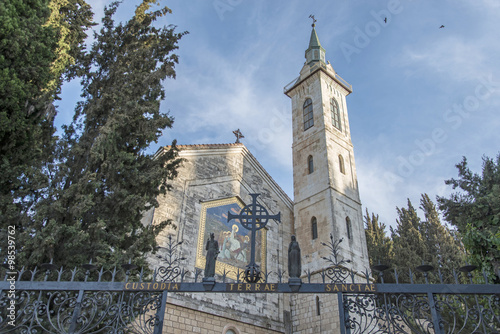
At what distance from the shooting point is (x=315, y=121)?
62.0 feet

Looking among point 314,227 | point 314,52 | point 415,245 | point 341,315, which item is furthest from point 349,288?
point 415,245

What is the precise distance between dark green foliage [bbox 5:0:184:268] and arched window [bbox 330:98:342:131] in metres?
10.4

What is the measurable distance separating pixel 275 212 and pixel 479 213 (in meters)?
9.26

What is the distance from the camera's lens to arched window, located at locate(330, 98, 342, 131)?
63.5 feet

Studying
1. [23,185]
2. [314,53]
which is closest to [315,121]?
[314,53]

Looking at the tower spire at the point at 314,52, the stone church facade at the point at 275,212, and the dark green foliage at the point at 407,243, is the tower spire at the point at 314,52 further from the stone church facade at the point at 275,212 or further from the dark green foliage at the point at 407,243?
the dark green foliage at the point at 407,243

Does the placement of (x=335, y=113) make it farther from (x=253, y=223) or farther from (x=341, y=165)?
(x=253, y=223)

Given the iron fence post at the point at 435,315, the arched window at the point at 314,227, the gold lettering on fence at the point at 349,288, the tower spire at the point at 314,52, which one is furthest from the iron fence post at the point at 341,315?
the tower spire at the point at 314,52

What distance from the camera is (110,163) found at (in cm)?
877

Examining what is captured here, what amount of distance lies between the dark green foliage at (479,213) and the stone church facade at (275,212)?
18.5 ft

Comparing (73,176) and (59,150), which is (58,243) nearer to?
(73,176)

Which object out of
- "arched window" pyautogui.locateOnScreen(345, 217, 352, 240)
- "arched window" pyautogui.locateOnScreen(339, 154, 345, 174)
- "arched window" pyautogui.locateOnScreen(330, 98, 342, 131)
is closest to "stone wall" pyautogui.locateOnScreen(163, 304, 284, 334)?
"arched window" pyautogui.locateOnScreen(345, 217, 352, 240)

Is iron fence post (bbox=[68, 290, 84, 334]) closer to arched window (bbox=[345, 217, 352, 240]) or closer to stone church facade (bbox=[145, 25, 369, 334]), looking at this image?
stone church facade (bbox=[145, 25, 369, 334])

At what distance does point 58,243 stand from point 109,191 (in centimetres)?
164
